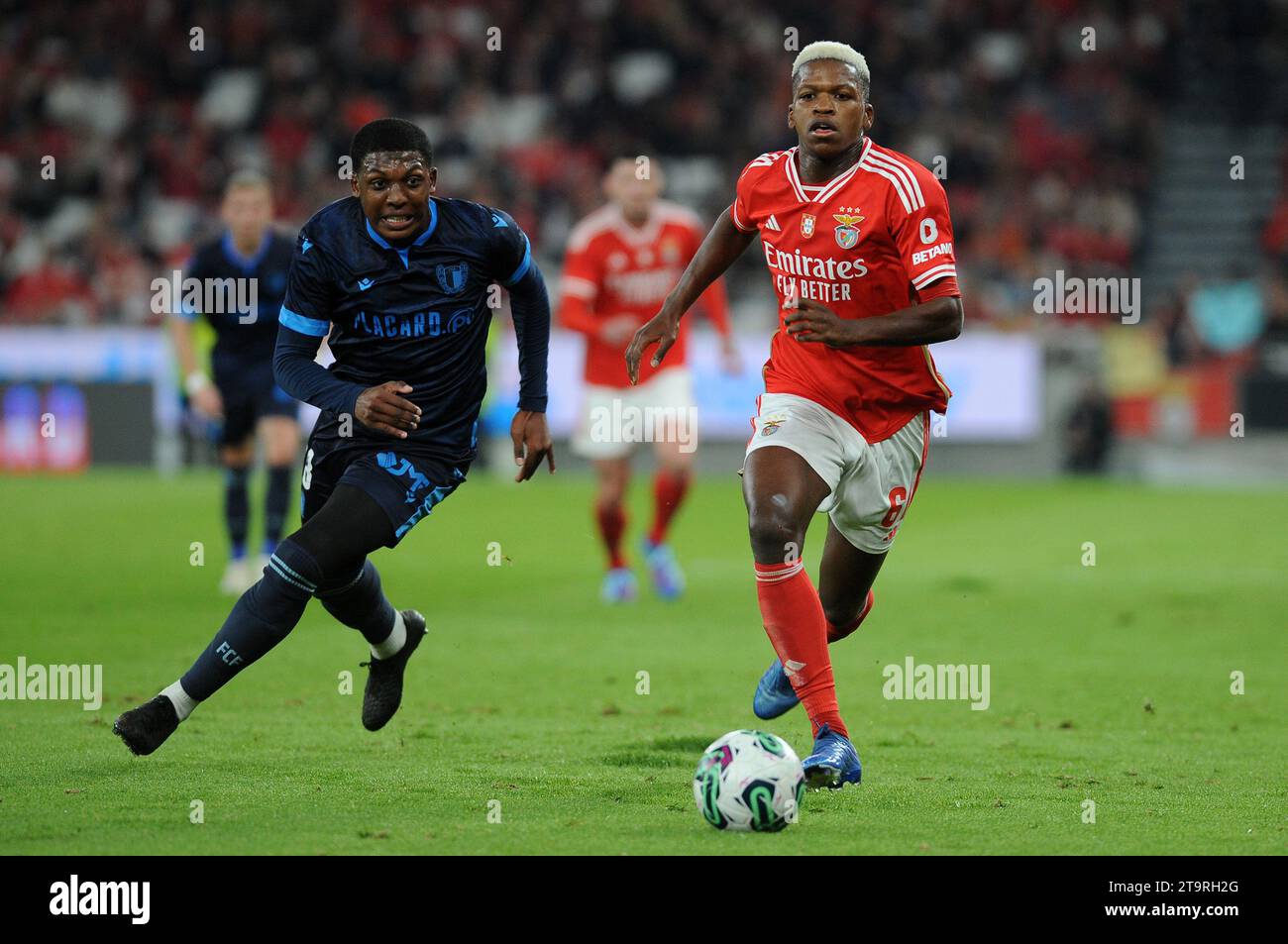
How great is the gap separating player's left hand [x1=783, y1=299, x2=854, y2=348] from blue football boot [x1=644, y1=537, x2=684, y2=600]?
576 cm

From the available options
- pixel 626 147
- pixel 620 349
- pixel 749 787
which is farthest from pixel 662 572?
pixel 626 147

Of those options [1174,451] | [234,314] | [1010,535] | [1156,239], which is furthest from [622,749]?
[1156,239]

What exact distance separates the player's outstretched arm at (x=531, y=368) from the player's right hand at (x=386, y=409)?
0.65 meters

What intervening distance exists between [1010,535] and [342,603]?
929 centimetres

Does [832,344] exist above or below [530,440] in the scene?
above

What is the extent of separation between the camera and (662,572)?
11.6m

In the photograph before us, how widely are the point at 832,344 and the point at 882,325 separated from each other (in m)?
0.19

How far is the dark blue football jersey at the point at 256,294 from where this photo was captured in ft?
37.5

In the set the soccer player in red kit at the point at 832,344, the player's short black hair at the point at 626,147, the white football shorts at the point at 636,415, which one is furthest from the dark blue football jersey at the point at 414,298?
the player's short black hair at the point at 626,147

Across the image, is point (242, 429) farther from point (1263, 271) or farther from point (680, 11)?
point (680, 11)

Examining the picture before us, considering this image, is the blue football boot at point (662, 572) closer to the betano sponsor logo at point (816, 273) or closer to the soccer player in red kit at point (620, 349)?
the soccer player in red kit at point (620, 349)
